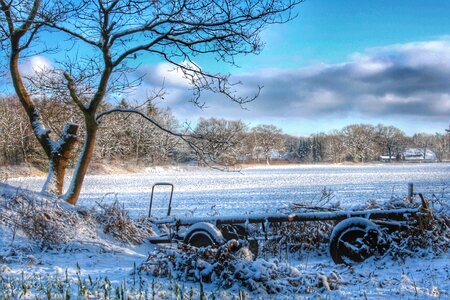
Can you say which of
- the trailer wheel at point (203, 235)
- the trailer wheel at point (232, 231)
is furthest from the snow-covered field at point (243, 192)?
the trailer wheel at point (203, 235)

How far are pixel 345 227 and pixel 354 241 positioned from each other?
0.27 metres

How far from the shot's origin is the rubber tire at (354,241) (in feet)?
24.1

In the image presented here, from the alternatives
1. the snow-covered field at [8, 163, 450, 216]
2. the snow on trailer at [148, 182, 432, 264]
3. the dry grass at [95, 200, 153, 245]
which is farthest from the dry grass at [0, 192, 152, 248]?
the snow on trailer at [148, 182, 432, 264]

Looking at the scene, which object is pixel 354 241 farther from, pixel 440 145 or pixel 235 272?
pixel 440 145

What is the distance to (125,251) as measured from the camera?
8016 mm

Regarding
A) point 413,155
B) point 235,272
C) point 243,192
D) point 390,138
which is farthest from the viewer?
point 413,155

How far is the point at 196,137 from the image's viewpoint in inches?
386

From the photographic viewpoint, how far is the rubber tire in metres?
7.35

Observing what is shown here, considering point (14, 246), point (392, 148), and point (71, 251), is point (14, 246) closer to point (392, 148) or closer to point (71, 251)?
point (71, 251)

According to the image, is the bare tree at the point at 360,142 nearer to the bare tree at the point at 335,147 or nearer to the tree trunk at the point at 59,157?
the bare tree at the point at 335,147

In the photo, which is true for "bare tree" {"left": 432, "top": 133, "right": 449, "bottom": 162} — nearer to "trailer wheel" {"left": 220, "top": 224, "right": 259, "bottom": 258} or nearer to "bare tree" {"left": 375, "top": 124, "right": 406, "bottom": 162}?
"bare tree" {"left": 375, "top": 124, "right": 406, "bottom": 162}

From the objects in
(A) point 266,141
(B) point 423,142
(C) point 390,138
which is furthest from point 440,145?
(A) point 266,141

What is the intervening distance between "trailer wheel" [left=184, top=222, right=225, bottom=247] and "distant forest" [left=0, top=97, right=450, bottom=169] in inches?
98.4

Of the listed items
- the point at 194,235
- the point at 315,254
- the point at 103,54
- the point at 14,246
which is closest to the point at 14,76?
the point at 103,54
